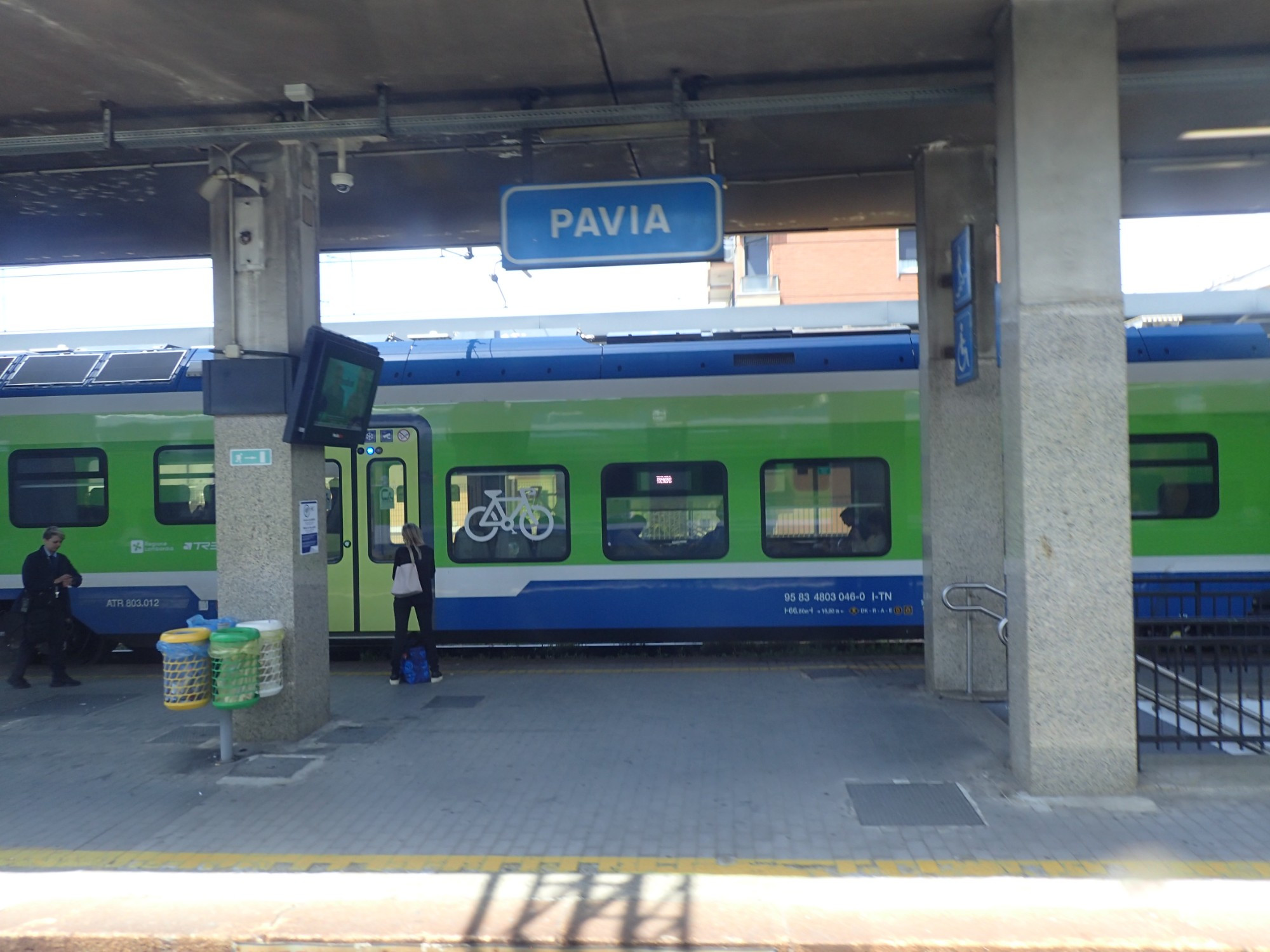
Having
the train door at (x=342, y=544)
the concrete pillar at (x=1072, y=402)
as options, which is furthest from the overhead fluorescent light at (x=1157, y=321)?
the train door at (x=342, y=544)

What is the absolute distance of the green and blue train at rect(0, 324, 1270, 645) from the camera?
10.2 m

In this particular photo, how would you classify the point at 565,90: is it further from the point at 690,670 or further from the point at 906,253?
the point at 906,253

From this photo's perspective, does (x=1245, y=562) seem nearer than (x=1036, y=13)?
No

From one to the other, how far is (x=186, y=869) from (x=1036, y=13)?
687 centimetres

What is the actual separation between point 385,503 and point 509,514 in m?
1.41

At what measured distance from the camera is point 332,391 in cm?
752

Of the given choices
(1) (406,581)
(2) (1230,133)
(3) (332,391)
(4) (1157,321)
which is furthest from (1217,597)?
(3) (332,391)

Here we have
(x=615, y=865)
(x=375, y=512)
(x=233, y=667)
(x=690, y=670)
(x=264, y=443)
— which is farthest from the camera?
(x=375, y=512)

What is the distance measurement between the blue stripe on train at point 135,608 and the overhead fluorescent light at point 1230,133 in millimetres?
10415

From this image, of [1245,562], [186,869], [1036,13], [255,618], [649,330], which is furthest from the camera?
[649,330]

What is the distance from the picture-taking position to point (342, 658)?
37.7 feet

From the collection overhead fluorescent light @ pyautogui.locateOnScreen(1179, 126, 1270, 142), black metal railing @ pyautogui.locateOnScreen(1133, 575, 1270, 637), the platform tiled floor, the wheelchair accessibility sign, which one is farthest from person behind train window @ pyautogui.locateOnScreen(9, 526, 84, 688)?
overhead fluorescent light @ pyautogui.locateOnScreen(1179, 126, 1270, 142)

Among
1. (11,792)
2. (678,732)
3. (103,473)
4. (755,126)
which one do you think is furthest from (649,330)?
(11,792)

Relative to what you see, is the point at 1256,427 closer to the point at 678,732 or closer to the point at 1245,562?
the point at 1245,562
